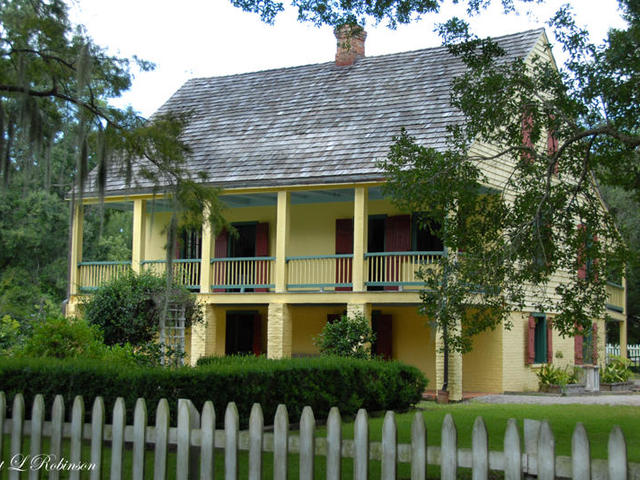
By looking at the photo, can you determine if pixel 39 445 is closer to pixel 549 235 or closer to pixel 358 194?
pixel 549 235

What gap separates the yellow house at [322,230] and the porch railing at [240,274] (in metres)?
0.06

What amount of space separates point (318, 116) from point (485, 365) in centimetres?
809

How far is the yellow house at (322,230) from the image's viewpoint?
2048cm

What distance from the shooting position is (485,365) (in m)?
21.5

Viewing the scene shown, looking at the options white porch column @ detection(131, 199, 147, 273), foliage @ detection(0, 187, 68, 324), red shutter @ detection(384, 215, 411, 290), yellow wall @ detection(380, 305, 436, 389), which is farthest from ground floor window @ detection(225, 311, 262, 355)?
foliage @ detection(0, 187, 68, 324)

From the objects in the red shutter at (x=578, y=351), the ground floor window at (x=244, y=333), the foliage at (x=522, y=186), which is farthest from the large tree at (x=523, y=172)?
the red shutter at (x=578, y=351)

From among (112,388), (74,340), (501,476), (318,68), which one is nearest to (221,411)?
(112,388)

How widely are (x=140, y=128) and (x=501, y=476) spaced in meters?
6.69

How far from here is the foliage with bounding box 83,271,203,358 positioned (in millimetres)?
18234

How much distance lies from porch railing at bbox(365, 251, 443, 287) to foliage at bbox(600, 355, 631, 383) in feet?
22.5

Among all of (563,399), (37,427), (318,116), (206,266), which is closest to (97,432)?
(37,427)

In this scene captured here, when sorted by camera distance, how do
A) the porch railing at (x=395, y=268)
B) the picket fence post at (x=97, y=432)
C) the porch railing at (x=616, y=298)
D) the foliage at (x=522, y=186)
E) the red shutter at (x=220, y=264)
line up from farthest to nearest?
the porch railing at (x=616, y=298), the red shutter at (x=220, y=264), the porch railing at (x=395, y=268), the foliage at (x=522, y=186), the picket fence post at (x=97, y=432)

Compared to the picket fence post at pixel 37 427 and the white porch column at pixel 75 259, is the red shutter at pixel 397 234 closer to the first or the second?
the white porch column at pixel 75 259

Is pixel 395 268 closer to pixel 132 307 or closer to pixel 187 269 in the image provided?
pixel 132 307
